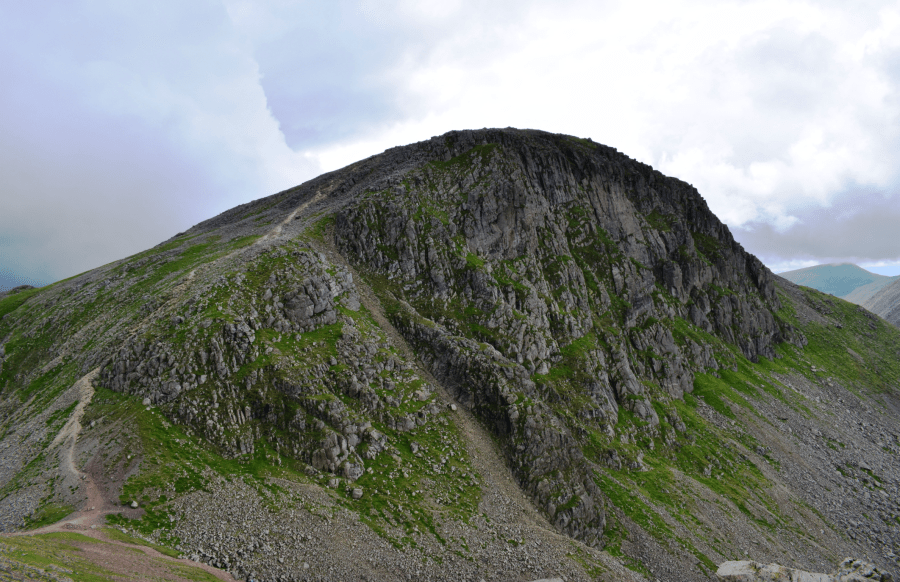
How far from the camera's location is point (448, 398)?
70.7 m

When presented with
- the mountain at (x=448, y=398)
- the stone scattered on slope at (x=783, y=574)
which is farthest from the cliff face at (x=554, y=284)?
the stone scattered on slope at (x=783, y=574)

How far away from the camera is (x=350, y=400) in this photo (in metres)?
62.2

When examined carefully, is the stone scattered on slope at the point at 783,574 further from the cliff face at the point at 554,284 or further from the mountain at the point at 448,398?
the cliff face at the point at 554,284

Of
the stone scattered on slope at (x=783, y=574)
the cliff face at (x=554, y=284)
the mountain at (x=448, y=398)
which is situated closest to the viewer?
the stone scattered on slope at (x=783, y=574)

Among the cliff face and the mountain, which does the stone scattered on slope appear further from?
the cliff face

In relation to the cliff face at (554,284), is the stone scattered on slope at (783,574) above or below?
below

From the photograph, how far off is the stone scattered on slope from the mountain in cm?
701

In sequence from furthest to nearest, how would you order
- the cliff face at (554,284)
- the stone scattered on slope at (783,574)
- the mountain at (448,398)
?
1. the cliff face at (554,284)
2. the mountain at (448,398)
3. the stone scattered on slope at (783,574)

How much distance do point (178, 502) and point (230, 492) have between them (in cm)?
484

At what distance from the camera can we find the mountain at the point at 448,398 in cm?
4553

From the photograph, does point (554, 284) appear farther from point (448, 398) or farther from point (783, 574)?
point (783, 574)

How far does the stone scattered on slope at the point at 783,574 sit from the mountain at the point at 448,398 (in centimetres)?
701

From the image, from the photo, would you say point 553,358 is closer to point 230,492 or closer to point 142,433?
point 230,492

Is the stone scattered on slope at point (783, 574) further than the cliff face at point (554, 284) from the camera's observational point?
No
